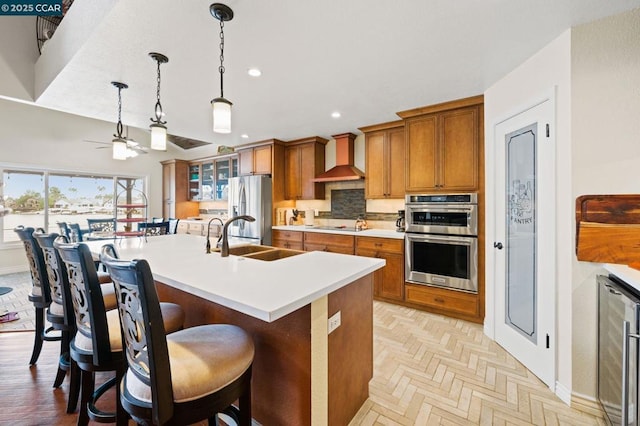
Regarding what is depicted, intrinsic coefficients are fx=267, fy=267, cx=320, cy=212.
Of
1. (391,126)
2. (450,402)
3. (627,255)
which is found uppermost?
(391,126)

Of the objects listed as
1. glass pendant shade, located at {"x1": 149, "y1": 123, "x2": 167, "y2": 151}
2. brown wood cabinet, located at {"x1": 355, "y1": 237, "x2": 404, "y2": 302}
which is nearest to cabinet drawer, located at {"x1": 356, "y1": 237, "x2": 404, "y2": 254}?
brown wood cabinet, located at {"x1": 355, "y1": 237, "x2": 404, "y2": 302}

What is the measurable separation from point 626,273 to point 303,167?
4124 mm

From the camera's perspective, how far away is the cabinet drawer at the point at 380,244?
3.53 metres

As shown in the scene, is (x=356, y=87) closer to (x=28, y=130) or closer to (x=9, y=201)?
(x=28, y=130)

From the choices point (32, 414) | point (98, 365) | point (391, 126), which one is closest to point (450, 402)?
point (98, 365)

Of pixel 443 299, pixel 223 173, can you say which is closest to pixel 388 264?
pixel 443 299

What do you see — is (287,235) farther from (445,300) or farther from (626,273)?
(626,273)

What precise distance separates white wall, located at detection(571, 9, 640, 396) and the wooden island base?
1.43 meters

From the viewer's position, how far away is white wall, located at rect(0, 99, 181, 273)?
500 cm

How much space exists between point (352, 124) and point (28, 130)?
625 centimetres

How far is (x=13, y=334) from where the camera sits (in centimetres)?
272

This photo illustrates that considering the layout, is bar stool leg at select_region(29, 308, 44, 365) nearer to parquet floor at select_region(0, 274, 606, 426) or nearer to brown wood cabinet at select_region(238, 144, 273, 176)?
parquet floor at select_region(0, 274, 606, 426)

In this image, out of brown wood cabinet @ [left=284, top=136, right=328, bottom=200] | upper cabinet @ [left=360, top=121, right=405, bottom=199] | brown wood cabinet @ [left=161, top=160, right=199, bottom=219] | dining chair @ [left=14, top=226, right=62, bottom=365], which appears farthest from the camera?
brown wood cabinet @ [left=161, top=160, right=199, bottom=219]

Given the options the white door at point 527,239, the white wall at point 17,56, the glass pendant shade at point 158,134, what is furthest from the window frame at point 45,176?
the white door at point 527,239
